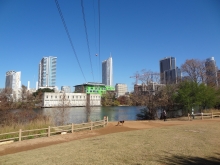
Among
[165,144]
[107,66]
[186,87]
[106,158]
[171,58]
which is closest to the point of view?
[106,158]

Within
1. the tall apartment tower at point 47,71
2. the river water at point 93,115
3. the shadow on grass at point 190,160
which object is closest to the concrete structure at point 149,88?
the river water at point 93,115

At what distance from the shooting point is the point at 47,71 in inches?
6668

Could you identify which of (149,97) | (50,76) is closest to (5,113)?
(149,97)

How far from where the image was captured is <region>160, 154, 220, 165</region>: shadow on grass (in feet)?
23.4

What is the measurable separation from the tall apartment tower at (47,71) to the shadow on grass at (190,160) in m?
165

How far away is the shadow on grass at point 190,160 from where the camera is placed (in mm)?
7125

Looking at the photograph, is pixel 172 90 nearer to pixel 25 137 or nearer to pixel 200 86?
pixel 200 86

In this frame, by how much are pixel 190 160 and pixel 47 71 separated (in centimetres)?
17238

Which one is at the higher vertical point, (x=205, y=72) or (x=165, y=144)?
(x=205, y=72)

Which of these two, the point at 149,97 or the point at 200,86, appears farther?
the point at 149,97

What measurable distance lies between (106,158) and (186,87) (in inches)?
979

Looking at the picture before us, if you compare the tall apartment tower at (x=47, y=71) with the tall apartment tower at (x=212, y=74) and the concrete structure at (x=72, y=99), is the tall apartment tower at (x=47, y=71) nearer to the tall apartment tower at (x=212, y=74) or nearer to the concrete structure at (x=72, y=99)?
the concrete structure at (x=72, y=99)

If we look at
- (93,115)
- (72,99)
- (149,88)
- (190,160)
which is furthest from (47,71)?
(190,160)

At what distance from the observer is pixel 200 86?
98.2ft
